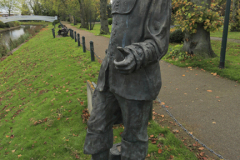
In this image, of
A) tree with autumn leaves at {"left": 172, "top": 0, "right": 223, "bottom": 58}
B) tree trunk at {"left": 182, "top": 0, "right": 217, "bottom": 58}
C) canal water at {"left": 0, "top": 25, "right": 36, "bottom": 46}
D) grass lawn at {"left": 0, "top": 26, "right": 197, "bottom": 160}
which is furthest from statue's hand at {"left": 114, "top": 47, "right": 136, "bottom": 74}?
canal water at {"left": 0, "top": 25, "right": 36, "bottom": 46}

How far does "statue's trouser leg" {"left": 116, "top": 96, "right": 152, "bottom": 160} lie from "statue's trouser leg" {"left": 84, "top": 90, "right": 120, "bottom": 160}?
0.17m

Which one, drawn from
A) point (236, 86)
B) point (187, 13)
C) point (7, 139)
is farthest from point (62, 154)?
point (187, 13)

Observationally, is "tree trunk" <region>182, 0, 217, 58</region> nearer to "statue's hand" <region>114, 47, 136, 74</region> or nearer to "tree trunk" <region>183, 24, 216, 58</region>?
"tree trunk" <region>183, 24, 216, 58</region>

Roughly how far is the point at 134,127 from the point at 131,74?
1.98ft

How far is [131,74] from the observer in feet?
6.13

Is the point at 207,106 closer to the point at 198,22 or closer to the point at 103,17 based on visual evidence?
the point at 198,22

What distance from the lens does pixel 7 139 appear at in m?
4.65

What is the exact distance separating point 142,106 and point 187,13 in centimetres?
773

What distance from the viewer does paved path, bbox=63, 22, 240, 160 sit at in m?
3.83

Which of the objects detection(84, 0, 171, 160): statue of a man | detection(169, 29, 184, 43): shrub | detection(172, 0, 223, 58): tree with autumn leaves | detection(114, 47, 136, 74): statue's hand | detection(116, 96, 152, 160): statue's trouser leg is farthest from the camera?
detection(169, 29, 184, 43): shrub

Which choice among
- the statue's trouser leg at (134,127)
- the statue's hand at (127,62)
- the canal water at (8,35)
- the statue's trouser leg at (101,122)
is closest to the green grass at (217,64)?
the statue's trouser leg at (134,127)

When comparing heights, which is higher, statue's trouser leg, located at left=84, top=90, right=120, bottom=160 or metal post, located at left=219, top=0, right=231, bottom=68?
metal post, located at left=219, top=0, right=231, bottom=68

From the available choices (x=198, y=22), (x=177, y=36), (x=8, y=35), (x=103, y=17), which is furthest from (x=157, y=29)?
(x=8, y=35)

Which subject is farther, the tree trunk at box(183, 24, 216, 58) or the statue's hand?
the tree trunk at box(183, 24, 216, 58)
